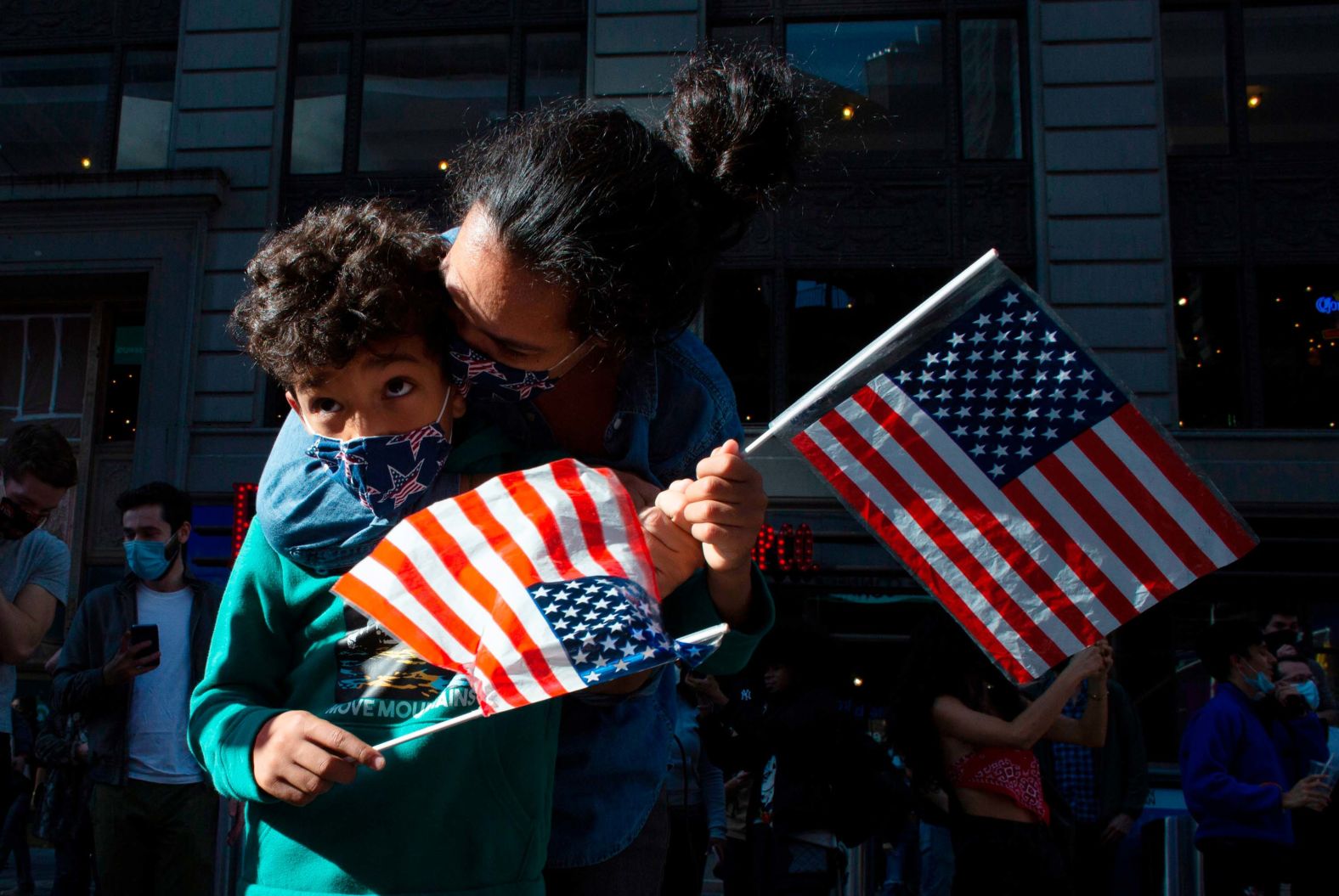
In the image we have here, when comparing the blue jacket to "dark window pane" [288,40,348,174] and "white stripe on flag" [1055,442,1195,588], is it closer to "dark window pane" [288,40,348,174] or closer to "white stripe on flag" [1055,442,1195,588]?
"white stripe on flag" [1055,442,1195,588]

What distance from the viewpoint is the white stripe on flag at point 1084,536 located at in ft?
7.76

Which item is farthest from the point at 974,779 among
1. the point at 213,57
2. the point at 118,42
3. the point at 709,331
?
the point at 118,42

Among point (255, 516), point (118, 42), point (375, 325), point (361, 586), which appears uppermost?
point (118, 42)

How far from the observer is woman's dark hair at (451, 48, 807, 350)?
1847 mm

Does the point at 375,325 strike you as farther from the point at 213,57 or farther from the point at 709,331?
the point at 213,57

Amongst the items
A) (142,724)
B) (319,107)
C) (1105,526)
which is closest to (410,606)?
(1105,526)

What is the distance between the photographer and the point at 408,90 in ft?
48.2

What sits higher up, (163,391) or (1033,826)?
(163,391)

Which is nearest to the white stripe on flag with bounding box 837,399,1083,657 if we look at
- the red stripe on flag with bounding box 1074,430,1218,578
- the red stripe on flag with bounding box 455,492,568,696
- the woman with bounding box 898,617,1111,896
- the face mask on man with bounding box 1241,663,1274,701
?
the red stripe on flag with bounding box 1074,430,1218,578

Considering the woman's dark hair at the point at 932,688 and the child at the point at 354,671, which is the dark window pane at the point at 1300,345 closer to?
the woman's dark hair at the point at 932,688

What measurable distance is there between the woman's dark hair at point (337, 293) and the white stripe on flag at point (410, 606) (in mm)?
331

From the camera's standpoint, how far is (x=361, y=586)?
1.70 m

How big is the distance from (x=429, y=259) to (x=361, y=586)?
1.83 feet

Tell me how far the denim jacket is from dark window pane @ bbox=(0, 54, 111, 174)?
15.0 m
